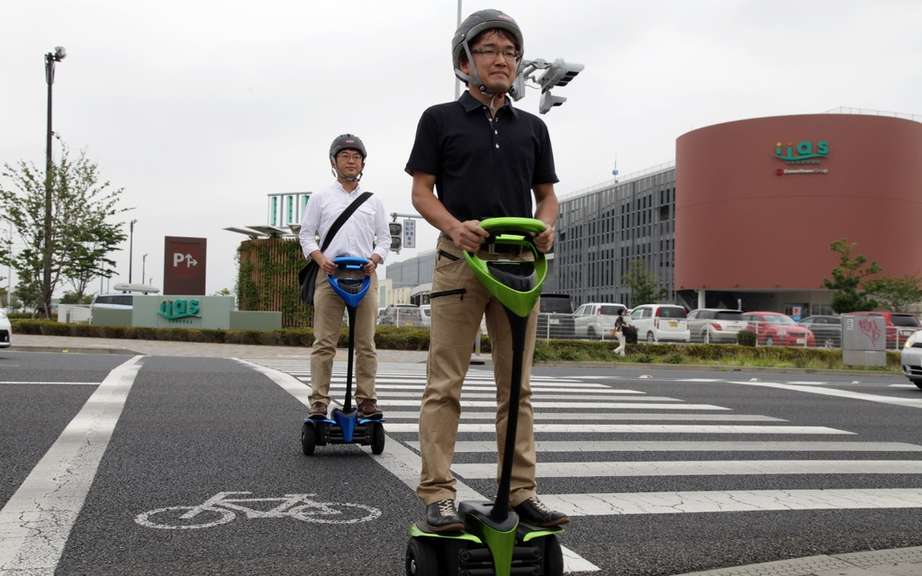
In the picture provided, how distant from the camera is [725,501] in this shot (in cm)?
465

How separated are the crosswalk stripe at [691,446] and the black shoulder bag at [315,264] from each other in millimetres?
1284

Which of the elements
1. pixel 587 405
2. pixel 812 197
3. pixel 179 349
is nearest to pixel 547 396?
pixel 587 405

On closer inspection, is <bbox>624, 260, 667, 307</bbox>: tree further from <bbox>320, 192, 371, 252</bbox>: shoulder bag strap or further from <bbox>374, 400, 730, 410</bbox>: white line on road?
<bbox>320, 192, 371, 252</bbox>: shoulder bag strap

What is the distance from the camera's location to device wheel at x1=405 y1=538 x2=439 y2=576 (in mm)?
2695

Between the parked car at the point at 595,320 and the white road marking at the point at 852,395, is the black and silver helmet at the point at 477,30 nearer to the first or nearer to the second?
the white road marking at the point at 852,395

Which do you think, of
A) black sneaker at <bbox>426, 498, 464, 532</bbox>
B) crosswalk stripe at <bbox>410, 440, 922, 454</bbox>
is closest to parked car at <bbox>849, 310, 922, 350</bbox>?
crosswalk stripe at <bbox>410, 440, 922, 454</bbox>

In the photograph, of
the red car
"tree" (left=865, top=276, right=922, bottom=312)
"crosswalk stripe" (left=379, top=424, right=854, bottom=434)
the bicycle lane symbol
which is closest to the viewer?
the bicycle lane symbol

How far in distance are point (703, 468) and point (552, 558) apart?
3.16 m

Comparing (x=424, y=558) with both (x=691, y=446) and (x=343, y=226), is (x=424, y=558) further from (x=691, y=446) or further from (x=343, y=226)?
(x=691, y=446)

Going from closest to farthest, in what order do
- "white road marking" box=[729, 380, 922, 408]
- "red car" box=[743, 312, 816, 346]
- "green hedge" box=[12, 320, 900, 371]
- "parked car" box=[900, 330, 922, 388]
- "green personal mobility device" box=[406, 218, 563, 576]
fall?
"green personal mobility device" box=[406, 218, 563, 576] < "white road marking" box=[729, 380, 922, 408] < "parked car" box=[900, 330, 922, 388] < "green hedge" box=[12, 320, 900, 371] < "red car" box=[743, 312, 816, 346]

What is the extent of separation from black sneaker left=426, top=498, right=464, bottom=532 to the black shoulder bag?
2.79m

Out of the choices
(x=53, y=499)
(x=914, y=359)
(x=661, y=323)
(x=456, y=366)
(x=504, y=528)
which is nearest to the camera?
(x=504, y=528)

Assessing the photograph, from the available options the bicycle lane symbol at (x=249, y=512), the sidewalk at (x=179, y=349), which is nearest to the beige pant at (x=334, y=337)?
the bicycle lane symbol at (x=249, y=512)

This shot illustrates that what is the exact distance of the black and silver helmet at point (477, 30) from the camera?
121 inches
